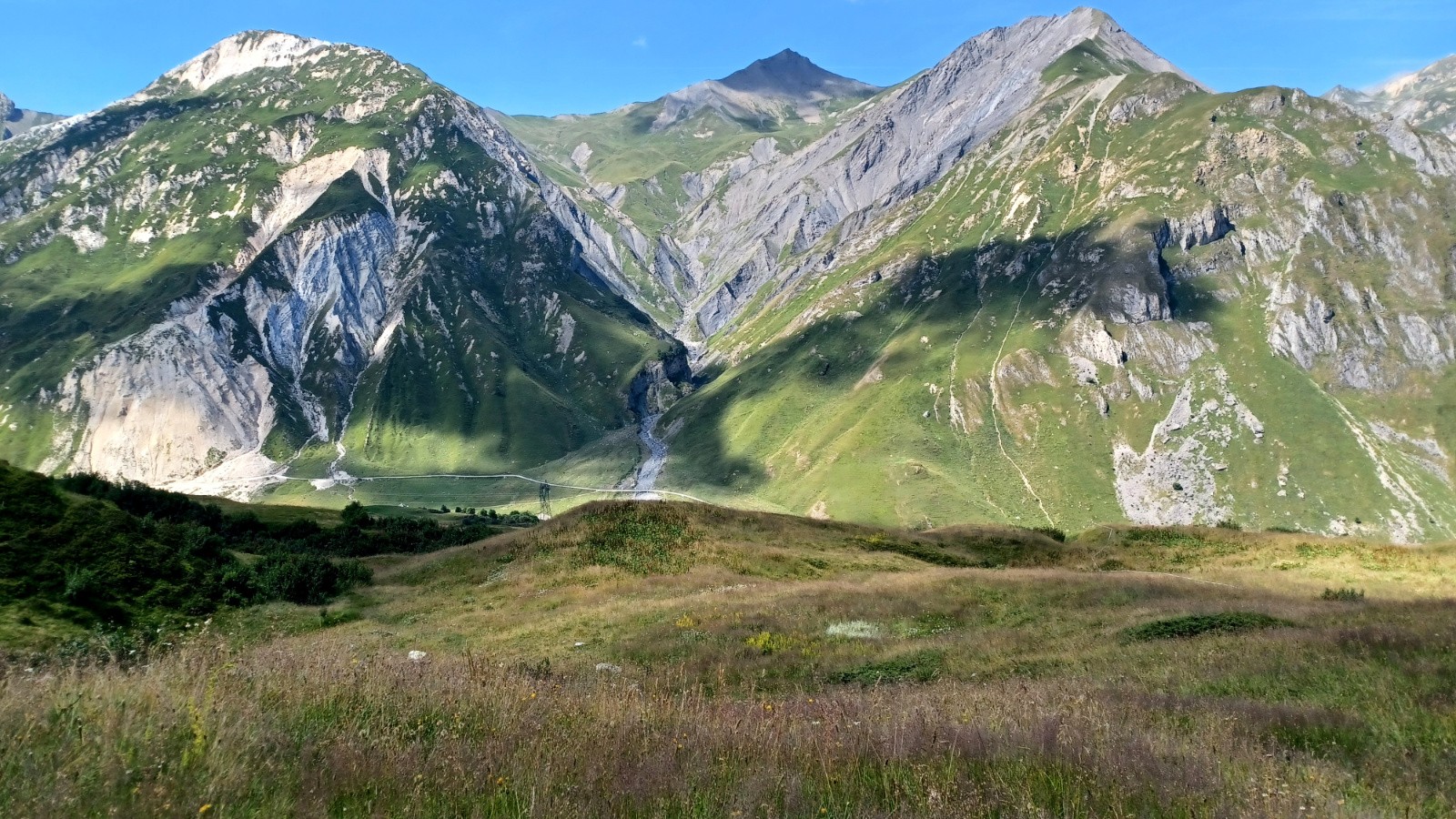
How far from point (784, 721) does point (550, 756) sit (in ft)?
10.5

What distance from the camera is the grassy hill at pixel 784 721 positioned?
19.0 ft

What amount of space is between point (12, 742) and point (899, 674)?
13.9 m

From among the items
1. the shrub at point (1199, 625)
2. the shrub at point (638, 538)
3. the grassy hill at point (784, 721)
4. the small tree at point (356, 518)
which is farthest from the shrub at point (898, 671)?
the small tree at point (356, 518)

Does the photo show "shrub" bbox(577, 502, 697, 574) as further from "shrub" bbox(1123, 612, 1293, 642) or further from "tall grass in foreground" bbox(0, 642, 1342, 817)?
"tall grass in foreground" bbox(0, 642, 1342, 817)

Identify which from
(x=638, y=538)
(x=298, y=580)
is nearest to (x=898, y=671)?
(x=638, y=538)

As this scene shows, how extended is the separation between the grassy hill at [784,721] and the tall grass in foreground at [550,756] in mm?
32

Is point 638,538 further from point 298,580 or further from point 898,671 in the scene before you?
point 898,671

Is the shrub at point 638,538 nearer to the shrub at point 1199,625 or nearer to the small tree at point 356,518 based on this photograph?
the shrub at point 1199,625

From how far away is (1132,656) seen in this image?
15906 millimetres

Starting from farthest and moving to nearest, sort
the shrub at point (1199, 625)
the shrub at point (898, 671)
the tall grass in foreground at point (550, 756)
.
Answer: the shrub at point (1199, 625) < the shrub at point (898, 671) < the tall grass in foreground at point (550, 756)

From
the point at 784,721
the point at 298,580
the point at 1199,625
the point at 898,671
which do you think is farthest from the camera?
the point at 298,580

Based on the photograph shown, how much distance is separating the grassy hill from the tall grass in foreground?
32 mm

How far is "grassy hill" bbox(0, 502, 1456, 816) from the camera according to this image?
19.0 ft

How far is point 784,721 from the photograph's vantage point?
880 cm
